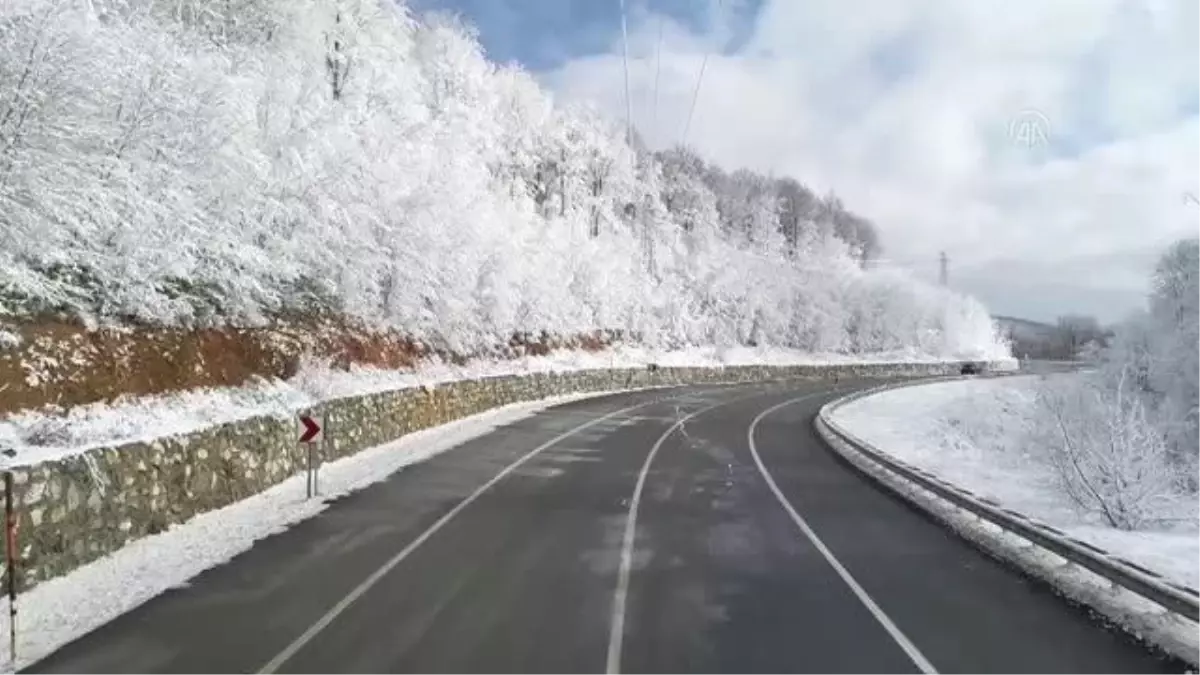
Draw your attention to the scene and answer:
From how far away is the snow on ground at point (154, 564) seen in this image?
870 cm

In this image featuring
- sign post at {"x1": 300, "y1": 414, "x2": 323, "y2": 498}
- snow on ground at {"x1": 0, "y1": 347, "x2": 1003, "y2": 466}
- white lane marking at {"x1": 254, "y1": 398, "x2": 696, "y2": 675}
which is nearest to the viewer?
white lane marking at {"x1": 254, "y1": 398, "x2": 696, "y2": 675}

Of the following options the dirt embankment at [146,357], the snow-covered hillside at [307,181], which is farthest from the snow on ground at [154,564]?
the snow-covered hillside at [307,181]

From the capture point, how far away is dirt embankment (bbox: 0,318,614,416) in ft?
46.3

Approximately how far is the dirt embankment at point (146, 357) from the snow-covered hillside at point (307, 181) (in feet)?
1.57

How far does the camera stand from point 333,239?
91.8ft

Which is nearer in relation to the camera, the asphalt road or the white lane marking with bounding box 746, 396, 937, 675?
the asphalt road

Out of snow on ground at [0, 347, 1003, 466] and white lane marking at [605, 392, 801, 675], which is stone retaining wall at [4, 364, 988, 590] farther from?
white lane marking at [605, 392, 801, 675]

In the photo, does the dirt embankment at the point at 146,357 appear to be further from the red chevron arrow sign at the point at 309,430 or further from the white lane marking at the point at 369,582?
the white lane marking at the point at 369,582

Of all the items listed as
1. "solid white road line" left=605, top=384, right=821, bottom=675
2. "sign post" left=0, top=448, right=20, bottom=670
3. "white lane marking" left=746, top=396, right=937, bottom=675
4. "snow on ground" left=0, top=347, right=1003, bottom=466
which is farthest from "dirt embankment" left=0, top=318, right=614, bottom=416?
"white lane marking" left=746, top=396, right=937, bottom=675

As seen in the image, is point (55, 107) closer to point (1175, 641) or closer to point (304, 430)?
point (304, 430)

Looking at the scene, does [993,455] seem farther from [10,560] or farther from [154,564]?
[10,560]

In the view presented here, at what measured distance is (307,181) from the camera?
2553 cm

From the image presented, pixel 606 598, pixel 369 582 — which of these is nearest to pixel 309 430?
pixel 369 582

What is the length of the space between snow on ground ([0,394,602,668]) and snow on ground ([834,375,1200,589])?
34.7ft
